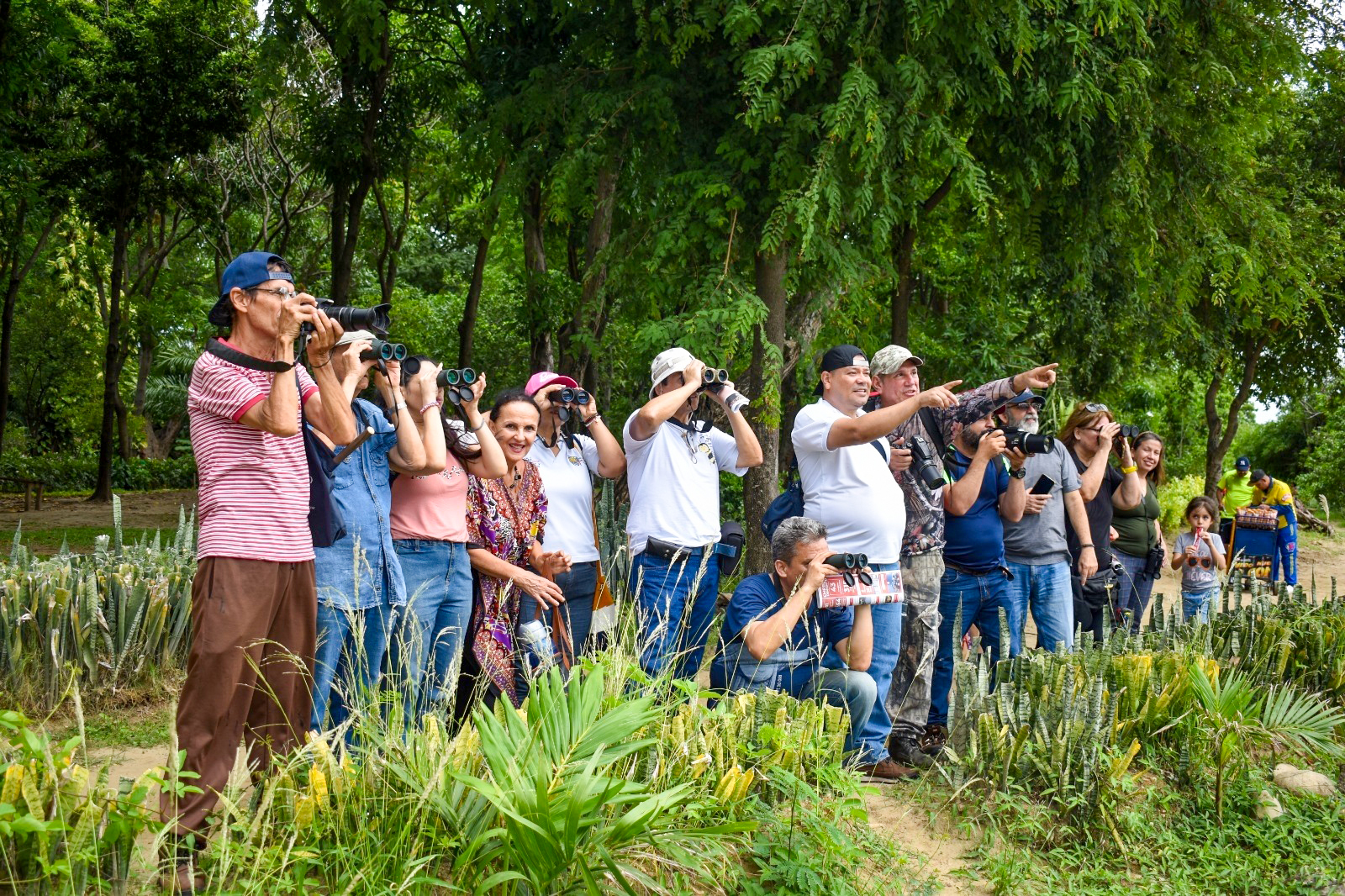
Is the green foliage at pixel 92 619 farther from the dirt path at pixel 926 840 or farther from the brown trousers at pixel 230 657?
the dirt path at pixel 926 840

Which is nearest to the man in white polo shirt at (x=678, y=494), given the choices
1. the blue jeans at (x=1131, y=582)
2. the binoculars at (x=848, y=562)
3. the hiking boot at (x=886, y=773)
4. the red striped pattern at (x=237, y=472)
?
the binoculars at (x=848, y=562)

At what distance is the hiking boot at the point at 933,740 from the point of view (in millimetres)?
4992

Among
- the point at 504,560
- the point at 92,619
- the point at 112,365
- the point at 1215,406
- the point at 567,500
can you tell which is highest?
the point at 112,365

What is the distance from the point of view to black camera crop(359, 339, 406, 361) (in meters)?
3.83

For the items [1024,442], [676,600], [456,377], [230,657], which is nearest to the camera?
[230,657]

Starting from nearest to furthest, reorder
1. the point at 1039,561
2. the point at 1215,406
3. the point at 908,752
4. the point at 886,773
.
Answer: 1. the point at 886,773
2. the point at 908,752
3. the point at 1039,561
4. the point at 1215,406

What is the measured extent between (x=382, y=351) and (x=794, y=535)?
5.36 feet

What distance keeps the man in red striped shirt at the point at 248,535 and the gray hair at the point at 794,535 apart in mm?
1719

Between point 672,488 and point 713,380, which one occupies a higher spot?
point 713,380

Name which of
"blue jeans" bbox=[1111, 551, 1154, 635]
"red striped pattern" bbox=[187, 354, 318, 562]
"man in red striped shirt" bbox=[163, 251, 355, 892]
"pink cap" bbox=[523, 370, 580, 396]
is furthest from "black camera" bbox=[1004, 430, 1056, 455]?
"red striped pattern" bbox=[187, 354, 318, 562]

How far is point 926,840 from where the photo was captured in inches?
160

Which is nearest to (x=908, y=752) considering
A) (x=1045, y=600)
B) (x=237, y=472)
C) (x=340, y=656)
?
(x=1045, y=600)

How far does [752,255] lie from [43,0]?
23.1ft

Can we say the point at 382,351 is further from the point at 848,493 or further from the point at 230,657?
the point at 848,493
